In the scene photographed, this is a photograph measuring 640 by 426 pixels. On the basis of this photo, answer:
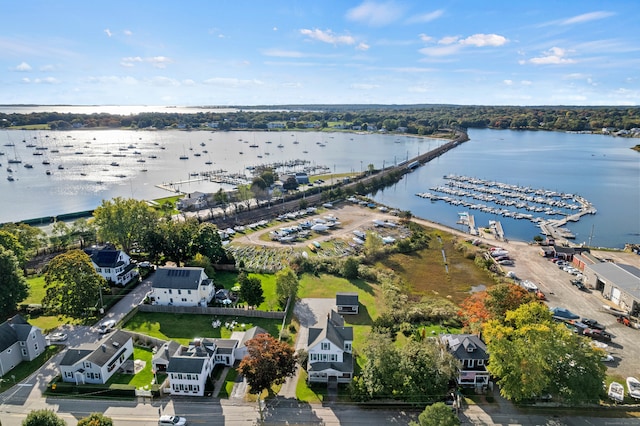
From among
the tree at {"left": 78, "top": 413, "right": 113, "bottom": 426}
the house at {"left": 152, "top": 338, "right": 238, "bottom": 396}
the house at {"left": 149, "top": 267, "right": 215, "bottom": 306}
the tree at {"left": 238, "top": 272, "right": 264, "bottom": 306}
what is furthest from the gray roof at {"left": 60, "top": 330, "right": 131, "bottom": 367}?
the tree at {"left": 238, "top": 272, "right": 264, "bottom": 306}

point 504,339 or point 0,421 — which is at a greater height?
point 504,339

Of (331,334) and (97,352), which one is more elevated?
(331,334)

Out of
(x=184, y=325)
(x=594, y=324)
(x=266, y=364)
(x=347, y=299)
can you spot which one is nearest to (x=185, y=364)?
(x=266, y=364)

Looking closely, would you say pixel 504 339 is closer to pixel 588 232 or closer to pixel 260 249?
pixel 260 249

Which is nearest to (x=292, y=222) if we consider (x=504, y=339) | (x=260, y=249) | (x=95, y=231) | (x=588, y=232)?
(x=260, y=249)

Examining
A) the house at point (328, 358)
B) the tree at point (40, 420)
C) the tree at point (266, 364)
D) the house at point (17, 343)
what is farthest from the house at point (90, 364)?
the house at point (328, 358)

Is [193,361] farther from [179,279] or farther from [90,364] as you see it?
[179,279]

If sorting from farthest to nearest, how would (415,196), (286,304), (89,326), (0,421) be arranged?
(415,196)
(286,304)
(89,326)
(0,421)
